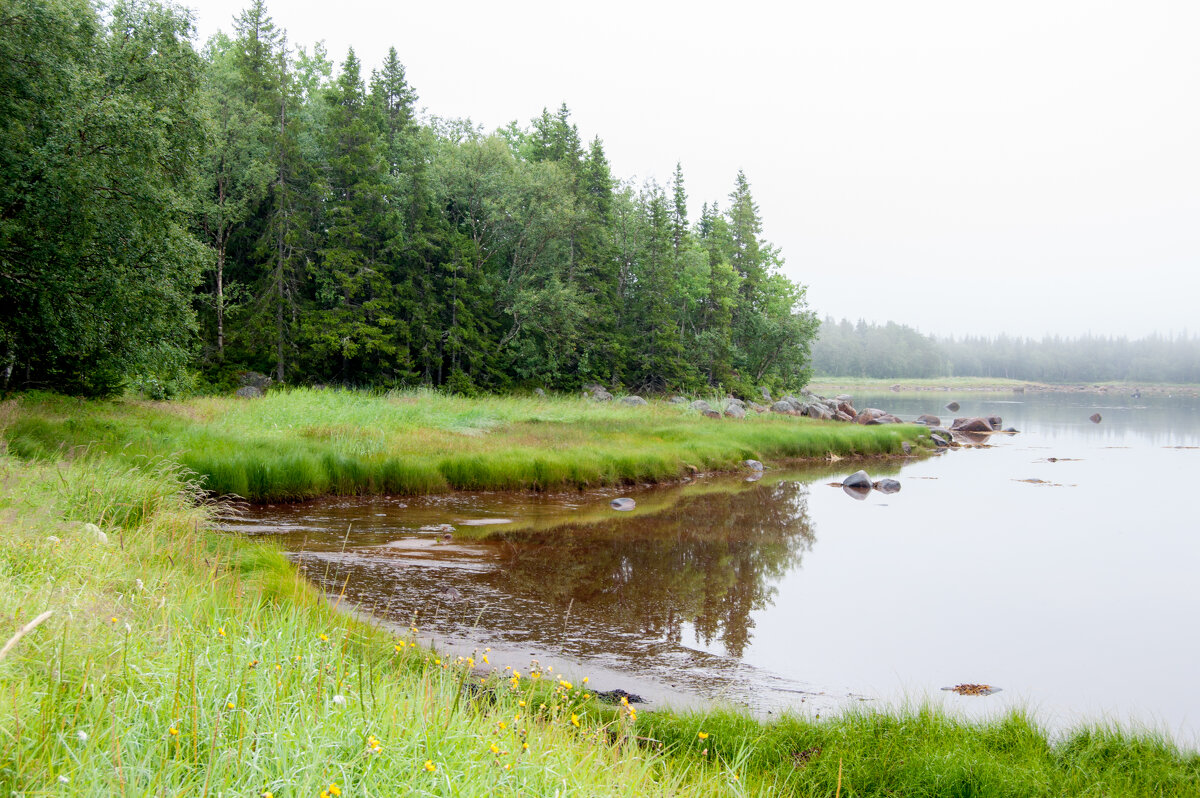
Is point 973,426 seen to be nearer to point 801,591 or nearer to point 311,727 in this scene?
point 801,591

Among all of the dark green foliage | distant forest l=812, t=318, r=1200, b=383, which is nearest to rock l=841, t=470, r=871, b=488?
the dark green foliage

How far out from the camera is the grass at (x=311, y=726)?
2.85 m

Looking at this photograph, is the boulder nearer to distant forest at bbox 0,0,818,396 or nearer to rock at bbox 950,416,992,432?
distant forest at bbox 0,0,818,396

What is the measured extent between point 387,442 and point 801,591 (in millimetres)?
11670

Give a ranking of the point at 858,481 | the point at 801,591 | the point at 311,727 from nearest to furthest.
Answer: the point at 311,727 < the point at 801,591 < the point at 858,481

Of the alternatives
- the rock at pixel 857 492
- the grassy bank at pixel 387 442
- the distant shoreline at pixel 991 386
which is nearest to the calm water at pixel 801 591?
the rock at pixel 857 492

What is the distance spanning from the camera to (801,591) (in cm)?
1224

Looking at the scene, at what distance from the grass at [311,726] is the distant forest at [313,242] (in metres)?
8.87

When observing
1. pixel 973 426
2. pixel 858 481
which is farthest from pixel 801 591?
pixel 973 426

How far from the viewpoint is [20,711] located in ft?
9.70

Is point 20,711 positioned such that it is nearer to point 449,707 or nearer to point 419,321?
point 449,707

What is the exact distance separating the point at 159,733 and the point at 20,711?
0.52 metres

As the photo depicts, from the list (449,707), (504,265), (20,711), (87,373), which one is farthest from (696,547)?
(504,265)

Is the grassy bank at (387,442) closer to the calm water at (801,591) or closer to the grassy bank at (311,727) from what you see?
the calm water at (801,591)
